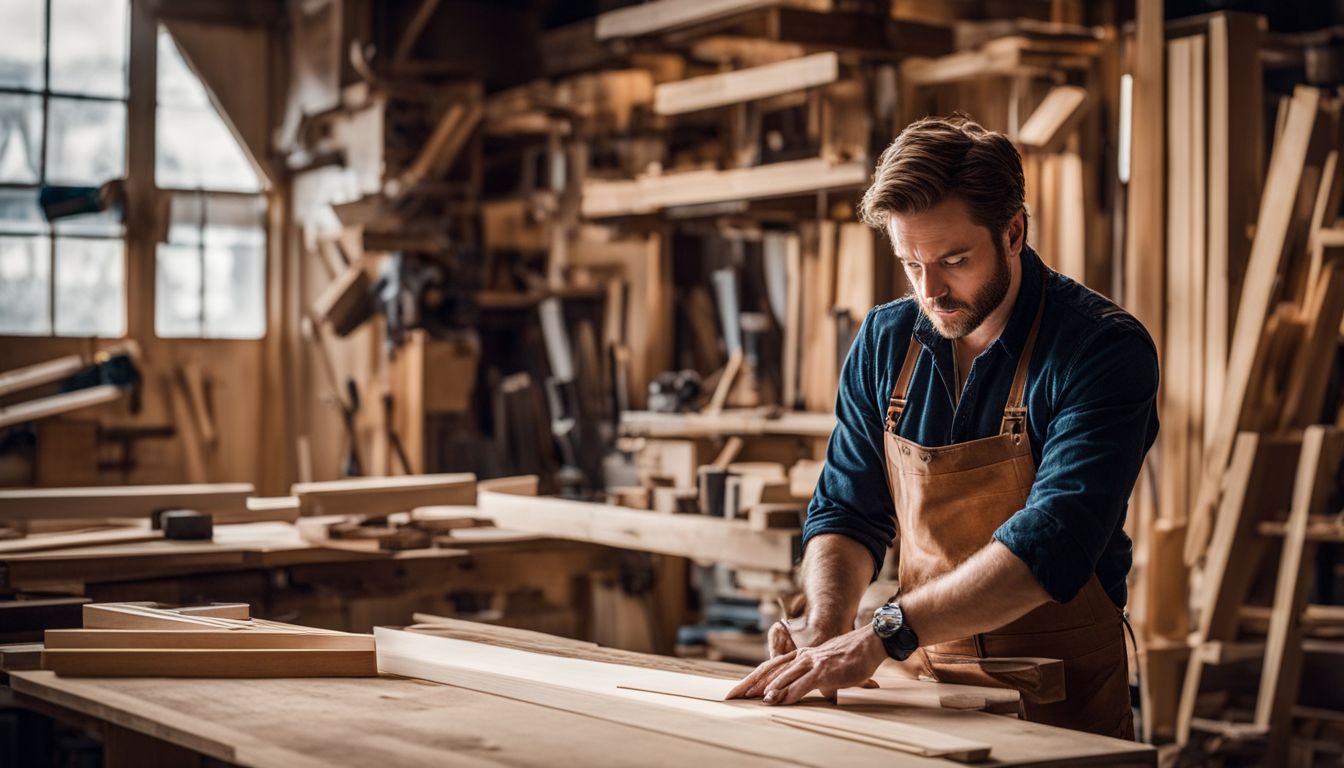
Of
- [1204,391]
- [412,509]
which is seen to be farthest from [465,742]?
[1204,391]

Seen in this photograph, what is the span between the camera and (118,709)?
8.51ft

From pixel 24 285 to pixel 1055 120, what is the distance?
20.4ft

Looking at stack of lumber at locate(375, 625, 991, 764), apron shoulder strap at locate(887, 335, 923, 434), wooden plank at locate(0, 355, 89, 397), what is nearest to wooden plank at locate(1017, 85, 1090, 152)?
apron shoulder strap at locate(887, 335, 923, 434)

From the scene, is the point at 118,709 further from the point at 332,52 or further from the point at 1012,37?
the point at 332,52

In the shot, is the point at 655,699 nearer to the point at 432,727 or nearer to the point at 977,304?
the point at 432,727

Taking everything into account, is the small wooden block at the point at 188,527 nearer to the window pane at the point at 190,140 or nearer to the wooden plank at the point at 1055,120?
the wooden plank at the point at 1055,120

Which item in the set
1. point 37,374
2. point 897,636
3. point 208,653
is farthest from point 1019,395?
point 37,374

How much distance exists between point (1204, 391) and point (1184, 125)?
97cm

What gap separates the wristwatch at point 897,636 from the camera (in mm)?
2646

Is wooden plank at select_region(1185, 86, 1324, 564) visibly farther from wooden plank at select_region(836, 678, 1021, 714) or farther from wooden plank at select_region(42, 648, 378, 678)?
wooden plank at select_region(42, 648, 378, 678)

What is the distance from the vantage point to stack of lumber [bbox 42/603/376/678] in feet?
9.50

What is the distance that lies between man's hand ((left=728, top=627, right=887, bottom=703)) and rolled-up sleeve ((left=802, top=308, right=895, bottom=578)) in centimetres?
46

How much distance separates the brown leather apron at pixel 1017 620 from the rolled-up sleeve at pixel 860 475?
146 millimetres

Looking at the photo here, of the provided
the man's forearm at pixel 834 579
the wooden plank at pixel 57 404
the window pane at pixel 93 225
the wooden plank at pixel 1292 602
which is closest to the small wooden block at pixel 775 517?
the man's forearm at pixel 834 579
